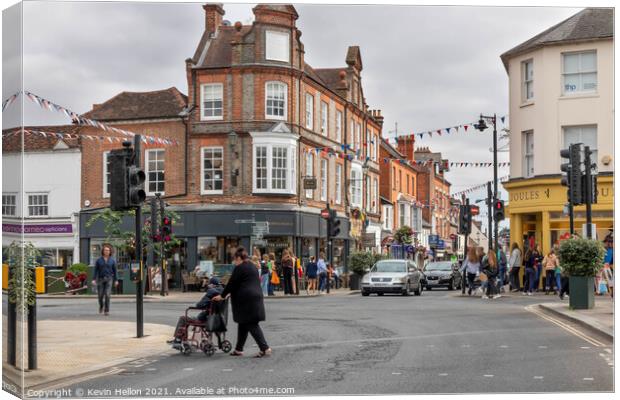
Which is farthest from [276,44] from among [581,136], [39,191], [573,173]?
[573,173]

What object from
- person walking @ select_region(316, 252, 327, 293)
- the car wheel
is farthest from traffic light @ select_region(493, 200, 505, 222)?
person walking @ select_region(316, 252, 327, 293)

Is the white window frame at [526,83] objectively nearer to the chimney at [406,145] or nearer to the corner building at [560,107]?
the corner building at [560,107]

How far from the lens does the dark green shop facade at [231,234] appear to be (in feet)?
54.2

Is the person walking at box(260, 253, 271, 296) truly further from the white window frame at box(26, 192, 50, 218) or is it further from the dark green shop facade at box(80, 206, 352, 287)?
the white window frame at box(26, 192, 50, 218)

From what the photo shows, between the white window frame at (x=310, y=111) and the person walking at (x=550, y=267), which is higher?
the white window frame at (x=310, y=111)

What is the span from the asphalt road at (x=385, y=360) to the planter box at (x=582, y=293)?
97 cm

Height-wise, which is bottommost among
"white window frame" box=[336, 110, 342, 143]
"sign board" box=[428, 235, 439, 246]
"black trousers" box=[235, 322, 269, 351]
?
"black trousers" box=[235, 322, 269, 351]

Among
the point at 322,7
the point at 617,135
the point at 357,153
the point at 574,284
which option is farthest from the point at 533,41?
the point at 574,284

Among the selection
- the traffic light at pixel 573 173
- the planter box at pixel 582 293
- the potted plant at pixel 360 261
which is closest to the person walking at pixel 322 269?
the potted plant at pixel 360 261

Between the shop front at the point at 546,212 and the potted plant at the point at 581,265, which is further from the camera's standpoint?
the potted plant at the point at 581,265

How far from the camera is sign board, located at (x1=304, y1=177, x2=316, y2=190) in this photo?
54.7 ft

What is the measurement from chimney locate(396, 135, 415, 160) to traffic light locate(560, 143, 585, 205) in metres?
2.54

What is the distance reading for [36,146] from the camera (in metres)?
11.6

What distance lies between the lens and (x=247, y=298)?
560 inches
